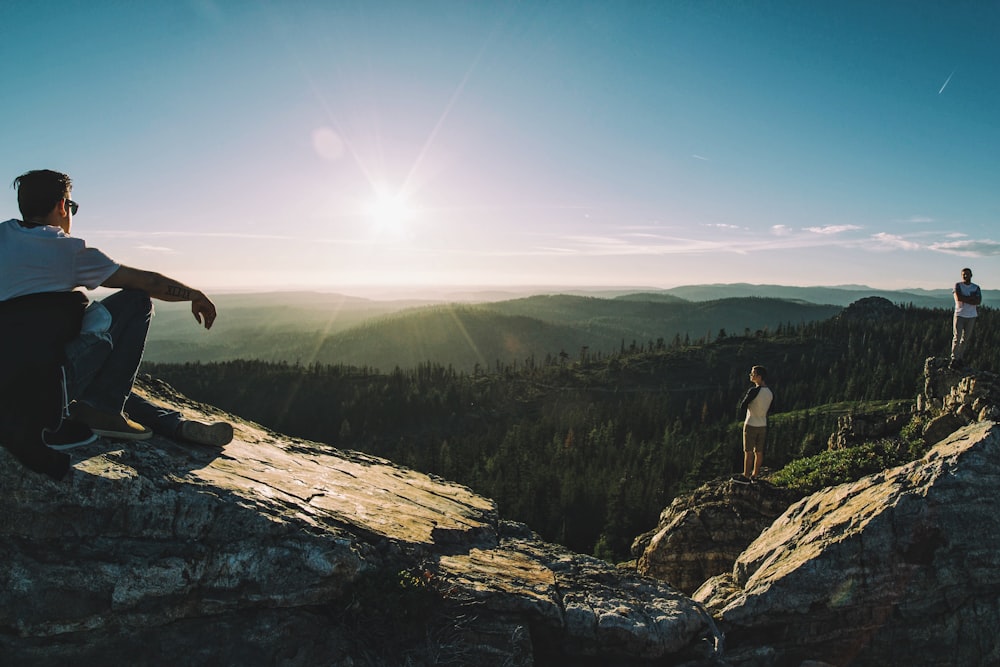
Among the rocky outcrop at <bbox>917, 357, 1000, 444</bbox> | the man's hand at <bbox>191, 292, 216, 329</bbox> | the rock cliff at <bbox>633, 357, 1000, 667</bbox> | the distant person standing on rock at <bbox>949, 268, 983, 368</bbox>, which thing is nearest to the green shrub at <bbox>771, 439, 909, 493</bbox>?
the rocky outcrop at <bbox>917, 357, 1000, 444</bbox>

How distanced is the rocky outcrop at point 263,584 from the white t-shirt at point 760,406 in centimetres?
925

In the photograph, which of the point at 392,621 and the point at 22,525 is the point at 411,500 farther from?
the point at 22,525

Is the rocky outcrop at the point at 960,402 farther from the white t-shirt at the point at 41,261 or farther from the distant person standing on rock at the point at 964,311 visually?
the white t-shirt at the point at 41,261

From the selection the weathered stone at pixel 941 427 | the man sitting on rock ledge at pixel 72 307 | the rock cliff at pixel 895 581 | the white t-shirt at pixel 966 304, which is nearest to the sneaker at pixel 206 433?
the man sitting on rock ledge at pixel 72 307

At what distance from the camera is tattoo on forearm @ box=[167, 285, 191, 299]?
6.94m

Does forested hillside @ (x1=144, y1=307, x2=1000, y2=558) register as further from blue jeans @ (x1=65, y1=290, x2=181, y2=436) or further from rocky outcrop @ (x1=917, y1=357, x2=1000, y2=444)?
blue jeans @ (x1=65, y1=290, x2=181, y2=436)

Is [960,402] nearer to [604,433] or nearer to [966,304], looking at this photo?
[966,304]

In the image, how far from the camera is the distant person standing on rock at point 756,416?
1658cm

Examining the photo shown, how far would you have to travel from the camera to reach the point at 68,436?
20.8 ft

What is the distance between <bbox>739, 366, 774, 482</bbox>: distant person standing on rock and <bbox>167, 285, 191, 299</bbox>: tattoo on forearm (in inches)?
593

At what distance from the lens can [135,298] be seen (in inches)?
268

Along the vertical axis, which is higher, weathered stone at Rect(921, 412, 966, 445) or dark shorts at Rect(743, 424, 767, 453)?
weathered stone at Rect(921, 412, 966, 445)

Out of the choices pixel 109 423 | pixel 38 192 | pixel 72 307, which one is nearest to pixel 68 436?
pixel 109 423

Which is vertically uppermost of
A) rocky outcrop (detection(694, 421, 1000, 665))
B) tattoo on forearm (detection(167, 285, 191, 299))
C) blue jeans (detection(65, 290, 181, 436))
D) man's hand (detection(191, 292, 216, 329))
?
tattoo on forearm (detection(167, 285, 191, 299))
